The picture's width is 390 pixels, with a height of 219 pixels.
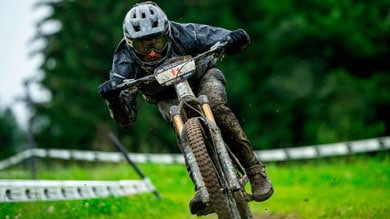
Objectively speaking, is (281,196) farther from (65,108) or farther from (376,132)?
(65,108)

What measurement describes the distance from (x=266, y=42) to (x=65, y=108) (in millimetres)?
10991

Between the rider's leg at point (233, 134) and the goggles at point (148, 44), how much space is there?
22.6 inches

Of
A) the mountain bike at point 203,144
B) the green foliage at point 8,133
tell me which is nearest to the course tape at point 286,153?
the mountain bike at point 203,144

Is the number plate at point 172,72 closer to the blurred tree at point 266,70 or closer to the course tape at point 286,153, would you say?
the course tape at point 286,153

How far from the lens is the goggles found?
6234mm

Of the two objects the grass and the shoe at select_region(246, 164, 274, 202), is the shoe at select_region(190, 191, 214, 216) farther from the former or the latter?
the grass

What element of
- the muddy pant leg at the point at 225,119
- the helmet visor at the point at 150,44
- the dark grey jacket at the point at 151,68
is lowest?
the muddy pant leg at the point at 225,119

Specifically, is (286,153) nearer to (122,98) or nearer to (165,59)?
(165,59)

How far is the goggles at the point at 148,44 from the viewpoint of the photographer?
6.23 metres

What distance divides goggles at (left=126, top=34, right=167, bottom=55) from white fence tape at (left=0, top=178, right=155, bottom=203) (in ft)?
7.91

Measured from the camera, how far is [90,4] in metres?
38.0

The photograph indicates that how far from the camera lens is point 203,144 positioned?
5445 millimetres

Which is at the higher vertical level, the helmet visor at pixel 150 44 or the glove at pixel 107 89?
the helmet visor at pixel 150 44

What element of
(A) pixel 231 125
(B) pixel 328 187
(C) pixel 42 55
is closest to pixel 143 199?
(B) pixel 328 187
